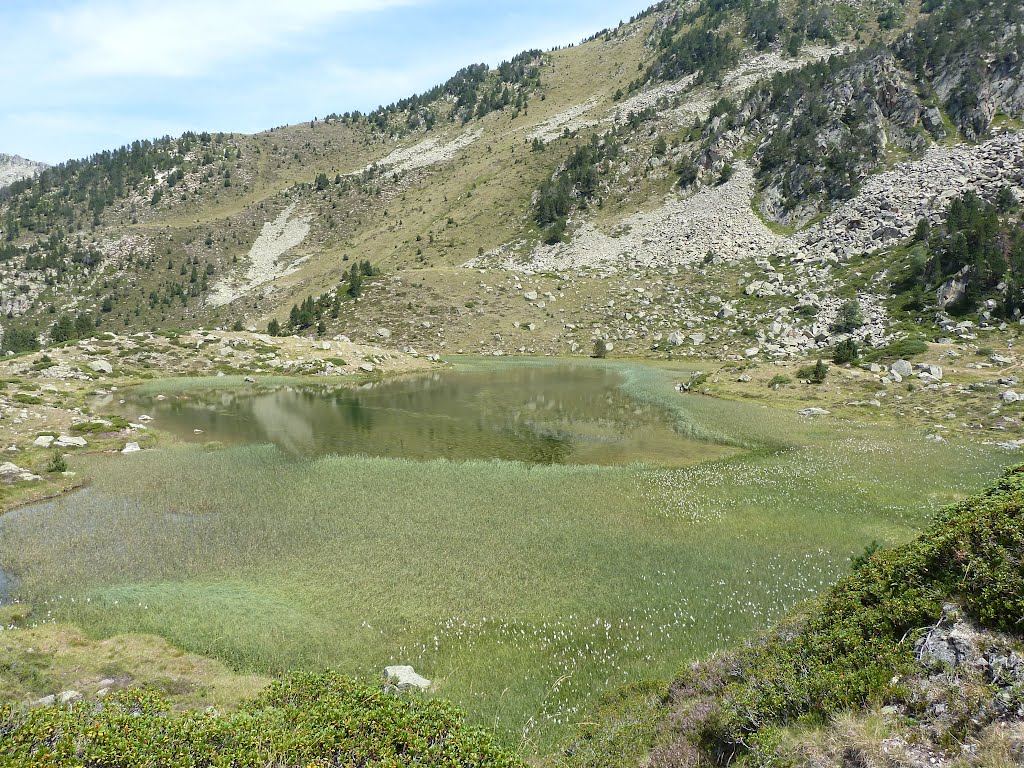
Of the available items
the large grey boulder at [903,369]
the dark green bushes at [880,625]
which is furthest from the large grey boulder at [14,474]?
the large grey boulder at [903,369]

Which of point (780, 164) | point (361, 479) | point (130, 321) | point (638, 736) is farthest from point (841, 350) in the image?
point (130, 321)

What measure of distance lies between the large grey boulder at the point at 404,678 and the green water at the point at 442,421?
57.4ft

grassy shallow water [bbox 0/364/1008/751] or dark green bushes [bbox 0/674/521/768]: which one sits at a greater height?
dark green bushes [bbox 0/674/521/768]

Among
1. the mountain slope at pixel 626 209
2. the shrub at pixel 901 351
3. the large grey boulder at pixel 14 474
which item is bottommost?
the shrub at pixel 901 351

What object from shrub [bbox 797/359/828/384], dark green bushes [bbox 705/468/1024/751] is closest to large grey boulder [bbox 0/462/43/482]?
dark green bushes [bbox 705/468/1024/751]

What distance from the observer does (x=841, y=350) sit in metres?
52.7

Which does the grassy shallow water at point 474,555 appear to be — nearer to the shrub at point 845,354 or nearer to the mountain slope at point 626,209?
the shrub at point 845,354

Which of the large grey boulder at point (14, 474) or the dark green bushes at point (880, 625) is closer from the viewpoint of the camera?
the dark green bushes at point (880, 625)

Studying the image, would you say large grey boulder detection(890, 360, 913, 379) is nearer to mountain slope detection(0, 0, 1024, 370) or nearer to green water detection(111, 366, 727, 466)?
mountain slope detection(0, 0, 1024, 370)

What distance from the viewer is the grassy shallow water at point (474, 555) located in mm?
11891

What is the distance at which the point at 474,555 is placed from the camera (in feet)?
54.6

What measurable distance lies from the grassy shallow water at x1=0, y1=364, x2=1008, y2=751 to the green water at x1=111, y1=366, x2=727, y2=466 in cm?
326

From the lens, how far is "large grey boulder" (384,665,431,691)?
1031cm

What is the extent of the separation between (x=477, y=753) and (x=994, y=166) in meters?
118
